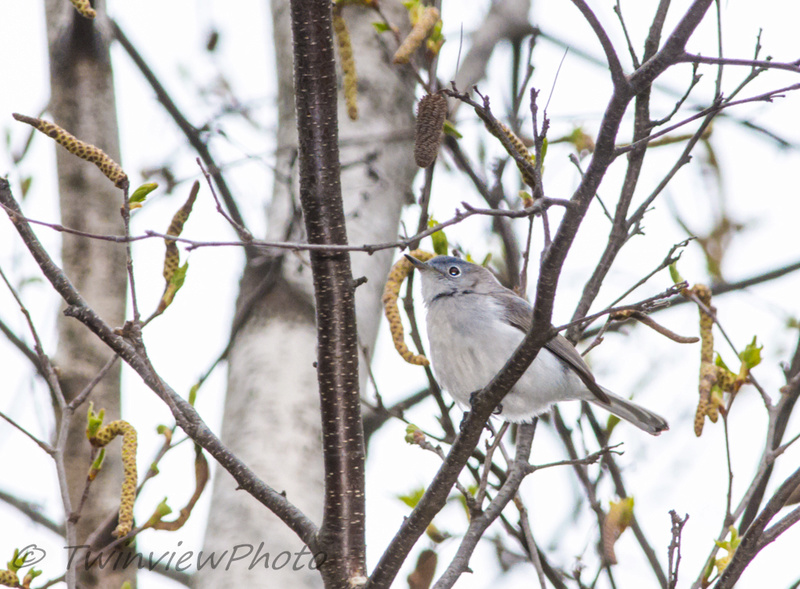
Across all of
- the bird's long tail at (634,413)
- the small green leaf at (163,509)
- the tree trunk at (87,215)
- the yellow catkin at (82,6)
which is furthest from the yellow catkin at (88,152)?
the bird's long tail at (634,413)

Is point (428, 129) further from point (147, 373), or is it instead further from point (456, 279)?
point (456, 279)

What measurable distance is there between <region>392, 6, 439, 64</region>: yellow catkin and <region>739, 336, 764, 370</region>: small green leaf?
179 cm

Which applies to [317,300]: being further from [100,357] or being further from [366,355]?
[100,357]

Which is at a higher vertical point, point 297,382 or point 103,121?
point 103,121

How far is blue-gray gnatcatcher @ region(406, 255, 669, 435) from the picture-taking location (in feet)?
13.2

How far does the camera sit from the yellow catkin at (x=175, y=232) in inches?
95.5

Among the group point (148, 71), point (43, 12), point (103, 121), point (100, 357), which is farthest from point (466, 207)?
point (148, 71)

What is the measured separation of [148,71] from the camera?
4605mm

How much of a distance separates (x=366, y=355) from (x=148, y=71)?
7.70ft

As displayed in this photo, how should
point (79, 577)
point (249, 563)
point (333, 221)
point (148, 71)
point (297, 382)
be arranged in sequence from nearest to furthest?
point (333, 221), point (249, 563), point (79, 577), point (297, 382), point (148, 71)

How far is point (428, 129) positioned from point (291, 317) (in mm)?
1362

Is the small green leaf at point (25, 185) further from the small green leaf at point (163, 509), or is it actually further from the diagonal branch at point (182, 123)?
the small green leaf at point (163, 509)

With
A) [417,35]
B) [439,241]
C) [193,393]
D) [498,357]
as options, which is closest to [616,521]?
[498,357]

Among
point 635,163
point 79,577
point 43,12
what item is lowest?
point 79,577
